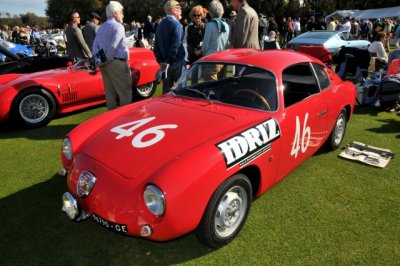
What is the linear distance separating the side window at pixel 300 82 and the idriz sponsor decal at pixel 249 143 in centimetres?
73

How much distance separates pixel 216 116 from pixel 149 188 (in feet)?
3.74

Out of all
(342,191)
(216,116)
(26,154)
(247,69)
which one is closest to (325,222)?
(342,191)

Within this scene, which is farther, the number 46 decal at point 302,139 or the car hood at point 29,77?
the car hood at point 29,77

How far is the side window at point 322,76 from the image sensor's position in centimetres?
417

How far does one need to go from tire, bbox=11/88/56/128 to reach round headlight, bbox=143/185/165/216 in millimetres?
4634

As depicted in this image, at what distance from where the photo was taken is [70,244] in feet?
9.76

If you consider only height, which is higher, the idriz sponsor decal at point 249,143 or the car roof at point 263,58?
the car roof at point 263,58

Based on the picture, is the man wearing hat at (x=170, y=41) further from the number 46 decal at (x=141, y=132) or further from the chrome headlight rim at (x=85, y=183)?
the chrome headlight rim at (x=85, y=183)

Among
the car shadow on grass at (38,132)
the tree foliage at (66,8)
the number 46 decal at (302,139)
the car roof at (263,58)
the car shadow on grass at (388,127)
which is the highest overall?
the tree foliage at (66,8)

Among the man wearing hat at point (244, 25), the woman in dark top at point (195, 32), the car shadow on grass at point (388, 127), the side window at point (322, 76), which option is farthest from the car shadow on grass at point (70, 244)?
the woman in dark top at point (195, 32)

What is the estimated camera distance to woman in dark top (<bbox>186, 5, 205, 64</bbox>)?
6359 millimetres

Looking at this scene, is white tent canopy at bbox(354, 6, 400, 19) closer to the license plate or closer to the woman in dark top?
the woman in dark top

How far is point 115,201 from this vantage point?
8.27 ft

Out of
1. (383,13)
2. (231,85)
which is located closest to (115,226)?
(231,85)
